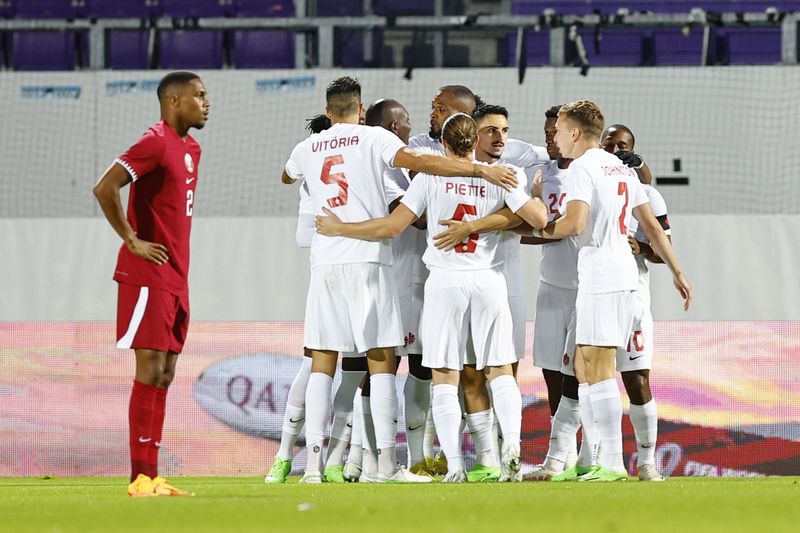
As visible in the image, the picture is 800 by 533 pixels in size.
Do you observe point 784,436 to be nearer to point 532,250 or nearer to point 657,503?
point 532,250

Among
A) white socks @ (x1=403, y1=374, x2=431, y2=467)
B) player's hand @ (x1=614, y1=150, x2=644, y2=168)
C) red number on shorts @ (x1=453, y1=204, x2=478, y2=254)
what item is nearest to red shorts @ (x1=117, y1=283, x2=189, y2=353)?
red number on shorts @ (x1=453, y1=204, x2=478, y2=254)

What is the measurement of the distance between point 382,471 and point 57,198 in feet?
22.5

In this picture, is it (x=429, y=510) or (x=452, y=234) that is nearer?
(x=429, y=510)

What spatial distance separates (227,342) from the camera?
8.90 m

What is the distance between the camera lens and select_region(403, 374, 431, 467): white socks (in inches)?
261

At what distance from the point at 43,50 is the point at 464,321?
9307 mm

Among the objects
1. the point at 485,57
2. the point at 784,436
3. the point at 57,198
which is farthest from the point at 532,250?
the point at 57,198

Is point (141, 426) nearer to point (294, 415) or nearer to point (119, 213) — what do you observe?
point (119, 213)

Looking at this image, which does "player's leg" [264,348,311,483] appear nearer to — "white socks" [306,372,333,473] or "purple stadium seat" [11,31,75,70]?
"white socks" [306,372,333,473]

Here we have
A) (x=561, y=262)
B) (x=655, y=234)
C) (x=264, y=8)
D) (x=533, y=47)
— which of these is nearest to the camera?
(x=655, y=234)

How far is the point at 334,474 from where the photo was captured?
6.46 m

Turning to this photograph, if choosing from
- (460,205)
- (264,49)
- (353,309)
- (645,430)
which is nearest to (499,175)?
(460,205)

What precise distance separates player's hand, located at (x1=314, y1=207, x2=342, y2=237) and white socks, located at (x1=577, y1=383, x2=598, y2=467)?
60.1 inches

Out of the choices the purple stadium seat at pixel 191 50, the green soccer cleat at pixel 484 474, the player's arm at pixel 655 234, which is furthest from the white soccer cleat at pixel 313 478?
the purple stadium seat at pixel 191 50
